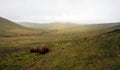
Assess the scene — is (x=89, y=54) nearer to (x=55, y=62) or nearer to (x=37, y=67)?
(x=55, y=62)

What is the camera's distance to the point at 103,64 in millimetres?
22594

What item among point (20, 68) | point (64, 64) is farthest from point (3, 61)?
point (64, 64)

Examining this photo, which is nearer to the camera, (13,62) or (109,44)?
(109,44)

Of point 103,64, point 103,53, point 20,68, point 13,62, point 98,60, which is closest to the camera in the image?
point 103,64

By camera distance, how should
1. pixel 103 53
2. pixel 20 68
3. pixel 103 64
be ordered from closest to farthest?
pixel 103 64, pixel 103 53, pixel 20 68

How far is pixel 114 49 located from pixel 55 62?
10111 mm

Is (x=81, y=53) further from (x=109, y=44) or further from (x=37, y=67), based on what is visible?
(x=37, y=67)

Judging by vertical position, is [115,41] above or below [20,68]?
above

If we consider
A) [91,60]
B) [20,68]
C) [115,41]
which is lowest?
[20,68]

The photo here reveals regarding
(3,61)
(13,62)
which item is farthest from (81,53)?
(3,61)

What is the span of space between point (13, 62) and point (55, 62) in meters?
10.0

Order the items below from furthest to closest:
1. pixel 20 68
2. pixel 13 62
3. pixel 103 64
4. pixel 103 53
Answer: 1. pixel 13 62
2. pixel 20 68
3. pixel 103 53
4. pixel 103 64

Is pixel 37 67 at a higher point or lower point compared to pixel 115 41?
lower

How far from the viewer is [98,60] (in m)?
24.4
